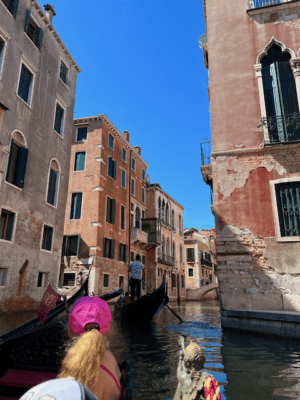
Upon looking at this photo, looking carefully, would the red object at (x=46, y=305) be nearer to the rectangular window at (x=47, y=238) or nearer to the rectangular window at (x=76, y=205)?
the rectangular window at (x=47, y=238)

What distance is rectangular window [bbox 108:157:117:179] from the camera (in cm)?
1814

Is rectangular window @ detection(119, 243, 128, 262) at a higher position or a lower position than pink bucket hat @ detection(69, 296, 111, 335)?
higher

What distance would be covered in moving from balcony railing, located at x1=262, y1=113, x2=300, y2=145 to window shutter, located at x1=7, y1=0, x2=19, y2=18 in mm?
8898

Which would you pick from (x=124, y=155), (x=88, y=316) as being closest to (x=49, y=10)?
(x=124, y=155)

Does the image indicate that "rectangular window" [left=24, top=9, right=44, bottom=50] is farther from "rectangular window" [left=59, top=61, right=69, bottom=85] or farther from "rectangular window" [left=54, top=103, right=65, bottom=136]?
"rectangular window" [left=54, top=103, right=65, bottom=136]

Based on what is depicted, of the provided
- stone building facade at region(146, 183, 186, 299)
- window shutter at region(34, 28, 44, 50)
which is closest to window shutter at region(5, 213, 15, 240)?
window shutter at region(34, 28, 44, 50)

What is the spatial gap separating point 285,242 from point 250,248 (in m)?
0.78

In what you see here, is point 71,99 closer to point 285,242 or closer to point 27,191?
point 27,191

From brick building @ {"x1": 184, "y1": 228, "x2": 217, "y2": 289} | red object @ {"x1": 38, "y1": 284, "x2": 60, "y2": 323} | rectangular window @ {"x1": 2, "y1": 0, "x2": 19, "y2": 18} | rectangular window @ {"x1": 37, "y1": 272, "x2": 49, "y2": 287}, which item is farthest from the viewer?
brick building @ {"x1": 184, "y1": 228, "x2": 217, "y2": 289}

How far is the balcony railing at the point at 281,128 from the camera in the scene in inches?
295

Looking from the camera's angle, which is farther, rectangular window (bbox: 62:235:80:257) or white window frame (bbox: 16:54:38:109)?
rectangular window (bbox: 62:235:80:257)

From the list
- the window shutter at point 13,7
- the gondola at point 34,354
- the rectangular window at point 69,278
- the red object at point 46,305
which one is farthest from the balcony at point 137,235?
the gondola at point 34,354

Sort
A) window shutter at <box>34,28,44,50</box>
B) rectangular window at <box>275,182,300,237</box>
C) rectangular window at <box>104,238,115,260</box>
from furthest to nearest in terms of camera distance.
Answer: rectangular window at <box>104,238,115,260</box> < window shutter at <box>34,28,44,50</box> < rectangular window at <box>275,182,300,237</box>

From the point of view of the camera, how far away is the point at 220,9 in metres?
8.90
